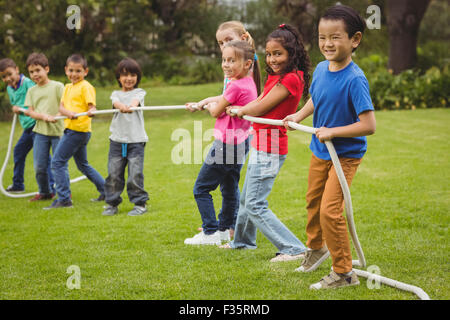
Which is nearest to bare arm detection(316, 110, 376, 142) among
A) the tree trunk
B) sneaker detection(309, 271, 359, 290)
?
sneaker detection(309, 271, 359, 290)

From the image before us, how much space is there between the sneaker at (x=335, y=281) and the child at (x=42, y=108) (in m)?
4.20

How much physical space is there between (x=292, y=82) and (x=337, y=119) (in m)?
0.55

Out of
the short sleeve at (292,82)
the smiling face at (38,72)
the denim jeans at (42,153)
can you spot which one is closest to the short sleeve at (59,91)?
the smiling face at (38,72)

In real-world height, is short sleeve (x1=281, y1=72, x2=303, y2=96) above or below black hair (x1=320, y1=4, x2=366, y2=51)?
below

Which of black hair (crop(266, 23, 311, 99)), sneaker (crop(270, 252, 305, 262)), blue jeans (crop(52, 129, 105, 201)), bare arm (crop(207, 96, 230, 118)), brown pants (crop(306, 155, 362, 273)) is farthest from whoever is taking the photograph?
blue jeans (crop(52, 129, 105, 201))

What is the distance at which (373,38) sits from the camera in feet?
Result: 76.2

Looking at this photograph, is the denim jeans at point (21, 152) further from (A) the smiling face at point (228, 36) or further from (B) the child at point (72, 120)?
(A) the smiling face at point (228, 36)

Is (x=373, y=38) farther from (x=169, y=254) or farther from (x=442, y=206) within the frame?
(x=169, y=254)

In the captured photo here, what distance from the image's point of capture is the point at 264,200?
4.08 meters

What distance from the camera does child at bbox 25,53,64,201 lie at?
6.56 meters

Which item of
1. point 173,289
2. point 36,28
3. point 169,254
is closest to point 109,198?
point 169,254

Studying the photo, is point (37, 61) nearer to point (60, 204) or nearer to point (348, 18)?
point (60, 204)

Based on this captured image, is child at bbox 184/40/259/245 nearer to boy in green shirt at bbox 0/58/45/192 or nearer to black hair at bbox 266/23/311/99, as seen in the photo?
black hair at bbox 266/23/311/99

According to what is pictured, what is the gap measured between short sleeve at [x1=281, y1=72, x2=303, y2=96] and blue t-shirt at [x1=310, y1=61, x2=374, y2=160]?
0.93 feet
